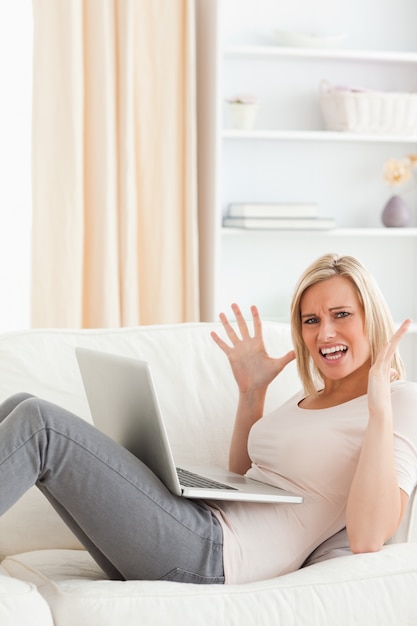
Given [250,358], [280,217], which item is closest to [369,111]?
[280,217]

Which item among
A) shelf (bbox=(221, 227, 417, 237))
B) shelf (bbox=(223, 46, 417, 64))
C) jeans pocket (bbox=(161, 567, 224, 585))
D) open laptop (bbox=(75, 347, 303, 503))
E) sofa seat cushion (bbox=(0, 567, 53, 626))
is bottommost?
jeans pocket (bbox=(161, 567, 224, 585))

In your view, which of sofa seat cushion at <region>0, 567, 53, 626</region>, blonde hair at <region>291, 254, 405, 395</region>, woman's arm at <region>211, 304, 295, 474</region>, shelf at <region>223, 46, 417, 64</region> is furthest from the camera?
shelf at <region>223, 46, 417, 64</region>

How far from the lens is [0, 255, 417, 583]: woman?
5.58 ft

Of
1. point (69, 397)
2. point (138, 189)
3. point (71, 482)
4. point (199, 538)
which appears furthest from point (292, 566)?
point (138, 189)

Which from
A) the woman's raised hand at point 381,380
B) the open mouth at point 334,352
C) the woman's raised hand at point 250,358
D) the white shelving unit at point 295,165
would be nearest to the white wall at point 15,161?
the white shelving unit at point 295,165

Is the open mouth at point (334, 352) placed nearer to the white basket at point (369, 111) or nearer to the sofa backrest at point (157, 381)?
the sofa backrest at point (157, 381)

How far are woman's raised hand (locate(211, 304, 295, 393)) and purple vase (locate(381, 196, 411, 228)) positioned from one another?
5.39 feet

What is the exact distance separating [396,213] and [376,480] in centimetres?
222

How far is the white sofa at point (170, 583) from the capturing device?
155 centimetres

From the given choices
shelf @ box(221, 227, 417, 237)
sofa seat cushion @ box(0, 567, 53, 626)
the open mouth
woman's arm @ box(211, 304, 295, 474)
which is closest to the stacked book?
shelf @ box(221, 227, 417, 237)

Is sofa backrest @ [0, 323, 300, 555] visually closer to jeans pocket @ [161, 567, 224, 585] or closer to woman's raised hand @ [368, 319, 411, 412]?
jeans pocket @ [161, 567, 224, 585]

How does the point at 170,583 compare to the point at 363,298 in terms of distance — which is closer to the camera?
the point at 170,583

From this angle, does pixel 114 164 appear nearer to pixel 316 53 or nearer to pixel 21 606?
pixel 316 53

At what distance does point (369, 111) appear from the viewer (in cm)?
359
